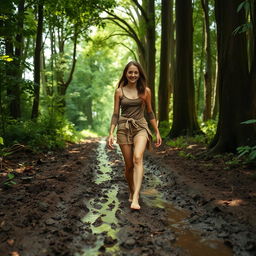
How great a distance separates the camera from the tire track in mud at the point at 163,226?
10.7 ft

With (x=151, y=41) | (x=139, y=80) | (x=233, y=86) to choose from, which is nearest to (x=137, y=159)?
(x=139, y=80)

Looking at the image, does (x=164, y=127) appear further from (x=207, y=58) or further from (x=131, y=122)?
(x=131, y=122)

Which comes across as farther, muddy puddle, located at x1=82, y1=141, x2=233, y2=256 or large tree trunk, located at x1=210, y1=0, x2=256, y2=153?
large tree trunk, located at x1=210, y1=0, x2=256, y2=153

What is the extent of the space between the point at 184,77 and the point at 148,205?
32.7 ft

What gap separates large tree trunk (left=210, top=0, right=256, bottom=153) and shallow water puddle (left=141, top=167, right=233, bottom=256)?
151 inches

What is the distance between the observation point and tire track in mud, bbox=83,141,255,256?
3252mm

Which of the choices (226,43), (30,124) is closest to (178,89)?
(226,43)

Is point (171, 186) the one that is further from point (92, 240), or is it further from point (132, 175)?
point (92, 240)

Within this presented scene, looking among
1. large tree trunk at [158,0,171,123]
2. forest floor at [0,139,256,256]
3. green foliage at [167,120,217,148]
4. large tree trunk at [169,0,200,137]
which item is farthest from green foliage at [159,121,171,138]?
forest floor at [0,139,256,256]

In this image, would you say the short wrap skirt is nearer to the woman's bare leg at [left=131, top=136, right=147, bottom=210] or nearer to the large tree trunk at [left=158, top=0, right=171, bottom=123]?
the woman's bare leg at [left=131, top=136, right=147, bottom=210]

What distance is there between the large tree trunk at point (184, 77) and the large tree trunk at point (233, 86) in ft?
17.4

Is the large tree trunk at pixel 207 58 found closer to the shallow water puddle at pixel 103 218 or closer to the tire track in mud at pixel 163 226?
the tire track in mud at pixel 163 226

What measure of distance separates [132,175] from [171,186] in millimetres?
1579

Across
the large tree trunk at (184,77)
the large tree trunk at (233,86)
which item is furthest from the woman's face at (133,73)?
the large tree trunk at (184,77)
